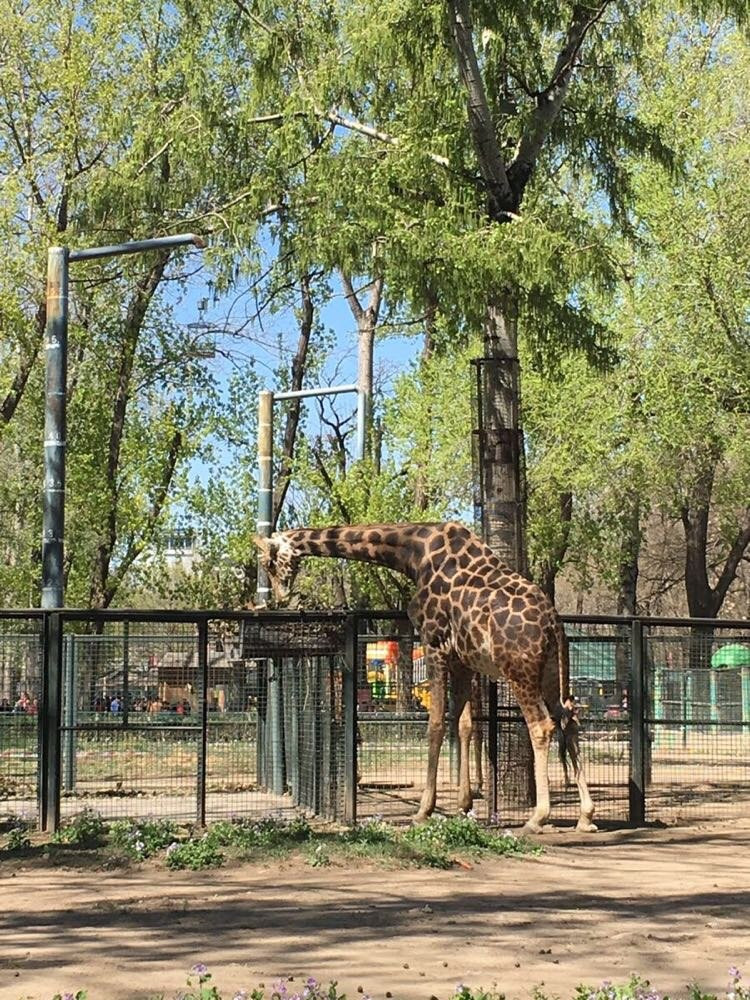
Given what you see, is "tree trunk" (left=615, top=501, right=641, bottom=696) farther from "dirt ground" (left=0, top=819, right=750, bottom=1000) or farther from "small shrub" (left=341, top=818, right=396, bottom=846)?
"dirt ground" (left=0, top=819, right=750, bottom=1000)

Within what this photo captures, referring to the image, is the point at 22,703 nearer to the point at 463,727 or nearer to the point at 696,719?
the point at 463,727

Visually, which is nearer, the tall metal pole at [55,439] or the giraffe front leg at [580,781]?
the giraffe front leg at [580,781]

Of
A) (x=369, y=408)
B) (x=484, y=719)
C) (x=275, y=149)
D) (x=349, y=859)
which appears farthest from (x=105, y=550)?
(x=349, y=859)

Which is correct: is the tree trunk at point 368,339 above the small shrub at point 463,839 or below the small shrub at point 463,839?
above

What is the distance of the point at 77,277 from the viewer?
2472cm

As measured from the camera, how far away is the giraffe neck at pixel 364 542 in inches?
492

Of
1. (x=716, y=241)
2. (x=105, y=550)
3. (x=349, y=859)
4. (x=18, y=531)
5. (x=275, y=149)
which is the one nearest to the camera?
(x=349, y=859)

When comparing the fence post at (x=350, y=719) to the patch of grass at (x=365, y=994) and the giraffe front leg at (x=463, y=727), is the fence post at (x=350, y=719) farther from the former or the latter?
the patch of grass at (x=365, y=994)

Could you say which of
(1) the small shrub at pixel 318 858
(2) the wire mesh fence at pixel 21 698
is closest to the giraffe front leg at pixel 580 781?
(1) the small shrub at pixel 318 858

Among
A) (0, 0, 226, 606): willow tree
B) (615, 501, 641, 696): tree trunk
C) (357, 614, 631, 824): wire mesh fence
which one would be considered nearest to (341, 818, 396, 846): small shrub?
(357, 614, 631, 824): wire mesh fence

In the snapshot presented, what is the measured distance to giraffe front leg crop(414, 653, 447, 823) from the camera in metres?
11.8

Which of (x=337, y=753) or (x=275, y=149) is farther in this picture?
(x=275, y=149)

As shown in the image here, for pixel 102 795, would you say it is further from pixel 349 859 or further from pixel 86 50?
pixel 86 50

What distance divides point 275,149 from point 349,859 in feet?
27.6
